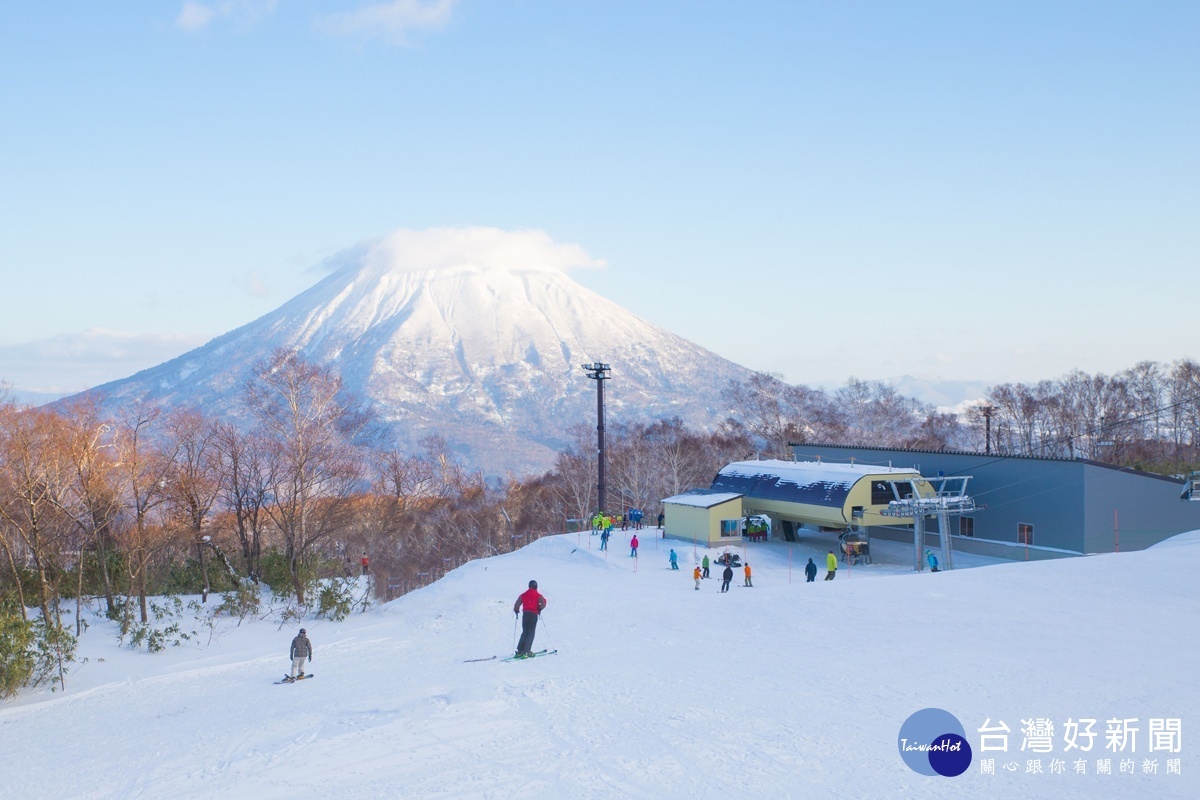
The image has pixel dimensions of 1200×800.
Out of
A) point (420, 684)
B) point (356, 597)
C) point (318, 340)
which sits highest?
point (318, 340)

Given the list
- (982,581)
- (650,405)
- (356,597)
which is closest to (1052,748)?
(982,581)

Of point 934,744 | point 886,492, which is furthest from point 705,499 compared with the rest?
point 934,744

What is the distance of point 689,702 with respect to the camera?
10758 millimetres

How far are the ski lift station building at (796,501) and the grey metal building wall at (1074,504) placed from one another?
3.30 m

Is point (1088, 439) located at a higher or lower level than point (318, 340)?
lower

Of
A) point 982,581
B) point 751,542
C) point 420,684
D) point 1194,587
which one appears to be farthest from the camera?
point 751,542

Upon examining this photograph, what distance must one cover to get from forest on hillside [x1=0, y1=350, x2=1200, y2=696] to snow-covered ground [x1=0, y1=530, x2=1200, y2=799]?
4666 mm

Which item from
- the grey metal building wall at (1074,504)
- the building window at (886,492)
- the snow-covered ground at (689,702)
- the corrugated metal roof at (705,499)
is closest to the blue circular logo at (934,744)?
the snow-covered ground at (689,702)

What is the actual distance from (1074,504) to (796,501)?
1041 cm

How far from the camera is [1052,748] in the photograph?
8617 millimetres

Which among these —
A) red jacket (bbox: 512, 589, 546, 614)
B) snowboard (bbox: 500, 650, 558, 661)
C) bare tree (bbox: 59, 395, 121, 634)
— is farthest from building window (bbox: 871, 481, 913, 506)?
bare tree (bbox: 59, 395, 121, 634)

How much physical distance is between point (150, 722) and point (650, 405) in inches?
5009

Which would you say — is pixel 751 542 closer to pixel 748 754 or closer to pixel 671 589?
pixel 671 589

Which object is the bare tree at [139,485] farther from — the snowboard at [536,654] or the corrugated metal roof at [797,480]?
the corrugated metal roof at [797,480]
